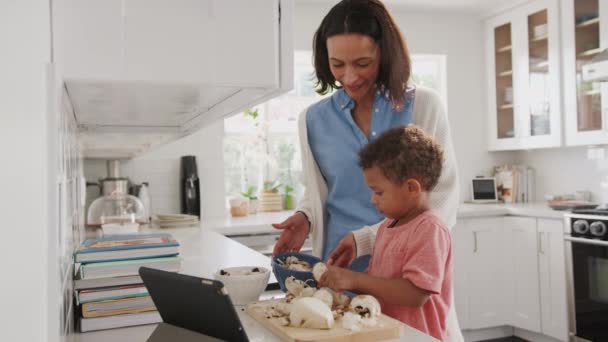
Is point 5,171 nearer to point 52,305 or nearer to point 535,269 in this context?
point 52,305

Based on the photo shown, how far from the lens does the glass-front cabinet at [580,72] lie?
3.52 metres

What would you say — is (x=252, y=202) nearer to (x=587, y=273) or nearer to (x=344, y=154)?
(x=587, y=273)

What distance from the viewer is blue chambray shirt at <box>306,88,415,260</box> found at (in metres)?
1.58

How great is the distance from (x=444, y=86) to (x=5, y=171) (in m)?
4.58

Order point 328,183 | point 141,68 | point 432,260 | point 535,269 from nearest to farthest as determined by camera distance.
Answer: point 141,68 < point 432,260 < point 328,183 < point 535,269

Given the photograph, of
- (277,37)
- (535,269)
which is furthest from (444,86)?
(277,37)

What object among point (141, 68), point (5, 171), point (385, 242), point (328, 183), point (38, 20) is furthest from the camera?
point (328, 183)

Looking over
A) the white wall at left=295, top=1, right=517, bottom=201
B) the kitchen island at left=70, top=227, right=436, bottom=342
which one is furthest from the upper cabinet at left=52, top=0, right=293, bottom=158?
the white wall at left=295, top=1, right=517, bottom=201

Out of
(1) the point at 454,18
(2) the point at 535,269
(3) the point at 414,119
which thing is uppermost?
(1) the point at 454,18

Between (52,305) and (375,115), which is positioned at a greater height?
(375,115)

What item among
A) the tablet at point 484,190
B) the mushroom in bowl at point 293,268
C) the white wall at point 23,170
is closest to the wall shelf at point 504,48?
the tablet at point 484,190

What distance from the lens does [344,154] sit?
5.29ft

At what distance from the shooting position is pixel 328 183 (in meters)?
1.69

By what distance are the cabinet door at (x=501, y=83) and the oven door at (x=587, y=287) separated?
1192 millimetres
